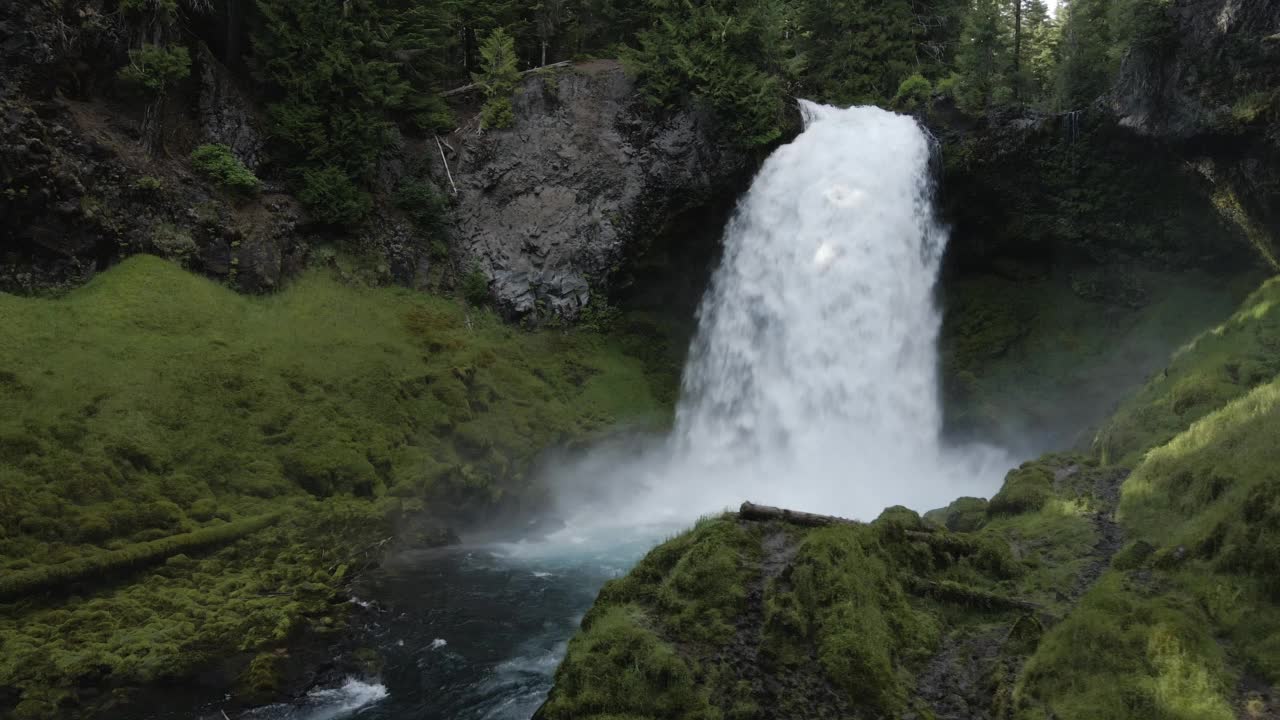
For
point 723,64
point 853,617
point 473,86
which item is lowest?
point 853,617

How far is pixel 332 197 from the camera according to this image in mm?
20672

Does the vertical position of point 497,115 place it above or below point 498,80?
below

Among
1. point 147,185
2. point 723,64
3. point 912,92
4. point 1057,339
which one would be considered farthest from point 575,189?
point 1057,339

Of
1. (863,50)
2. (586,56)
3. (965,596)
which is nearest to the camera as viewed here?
(965,596)

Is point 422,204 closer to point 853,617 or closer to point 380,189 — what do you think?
point 380,189

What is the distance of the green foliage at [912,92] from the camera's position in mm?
25734

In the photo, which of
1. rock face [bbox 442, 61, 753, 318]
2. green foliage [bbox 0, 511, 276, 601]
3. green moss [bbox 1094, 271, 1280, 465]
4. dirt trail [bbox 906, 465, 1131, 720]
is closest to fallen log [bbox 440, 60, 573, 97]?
A: rock face [bbox 442, 61, 753, 318]

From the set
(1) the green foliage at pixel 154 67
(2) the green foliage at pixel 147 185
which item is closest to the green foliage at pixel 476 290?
(2) the green foliage at pixel 147 185

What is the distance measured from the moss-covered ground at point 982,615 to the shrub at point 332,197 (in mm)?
15905

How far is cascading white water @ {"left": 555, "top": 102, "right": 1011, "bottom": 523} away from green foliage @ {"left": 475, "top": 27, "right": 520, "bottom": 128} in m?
8.05

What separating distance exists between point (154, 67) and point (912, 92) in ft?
73.2

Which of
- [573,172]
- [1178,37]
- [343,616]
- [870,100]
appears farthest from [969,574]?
[870,100]

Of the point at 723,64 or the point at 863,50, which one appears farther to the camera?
the point at 863,50

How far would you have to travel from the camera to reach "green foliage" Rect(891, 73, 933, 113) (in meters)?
25.7
